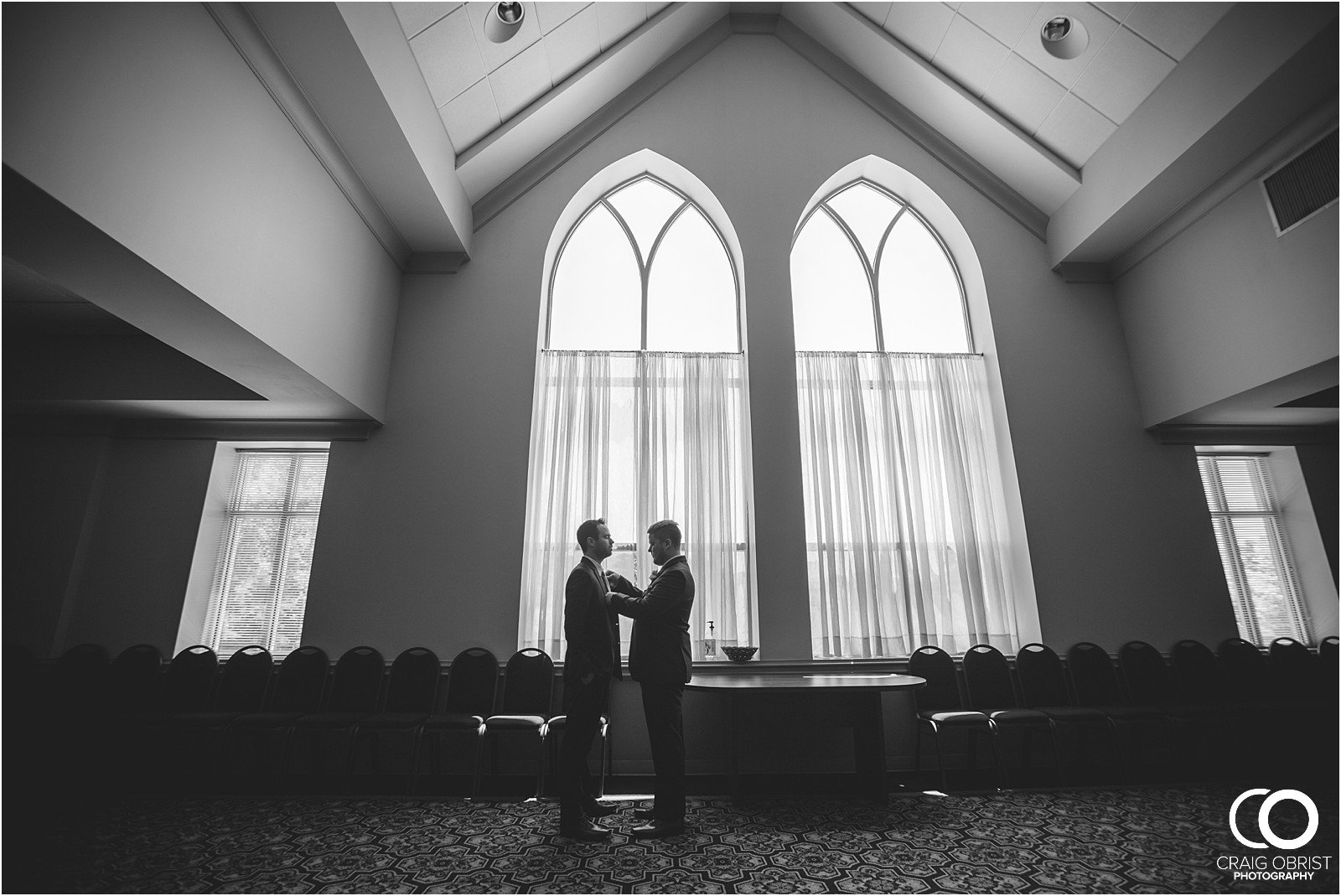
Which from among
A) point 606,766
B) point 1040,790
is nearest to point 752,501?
point 606,766

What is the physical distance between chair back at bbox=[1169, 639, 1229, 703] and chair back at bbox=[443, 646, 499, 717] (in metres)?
5.64

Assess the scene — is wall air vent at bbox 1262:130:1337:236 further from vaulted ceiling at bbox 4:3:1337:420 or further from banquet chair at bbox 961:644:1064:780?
banquet chair at bbox 961:644:1064:780

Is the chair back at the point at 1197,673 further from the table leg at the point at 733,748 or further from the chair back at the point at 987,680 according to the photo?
the table leg at the point at 733,748

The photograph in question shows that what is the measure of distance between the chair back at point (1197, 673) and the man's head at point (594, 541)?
Result: 16.4 ft

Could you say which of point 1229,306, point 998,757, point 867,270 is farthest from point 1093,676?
point 867,270

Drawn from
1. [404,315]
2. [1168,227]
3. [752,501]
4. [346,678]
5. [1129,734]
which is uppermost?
[1168,227]

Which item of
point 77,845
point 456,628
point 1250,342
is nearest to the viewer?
point 77,845

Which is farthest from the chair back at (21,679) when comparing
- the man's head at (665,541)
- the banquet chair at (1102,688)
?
the banquet chair at (1102,688)

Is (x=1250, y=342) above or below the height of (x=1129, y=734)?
above

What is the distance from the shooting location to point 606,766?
495 cm

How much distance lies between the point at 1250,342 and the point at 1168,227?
1.35 metres

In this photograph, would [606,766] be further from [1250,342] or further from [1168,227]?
[1168,227]

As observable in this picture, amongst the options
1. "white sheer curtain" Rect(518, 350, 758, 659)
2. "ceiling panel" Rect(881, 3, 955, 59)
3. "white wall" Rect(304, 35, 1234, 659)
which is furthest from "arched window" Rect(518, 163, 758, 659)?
"ceiling panel" Rect(881, 3, 955, 59)

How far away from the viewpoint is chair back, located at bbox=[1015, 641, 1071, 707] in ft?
16.9
